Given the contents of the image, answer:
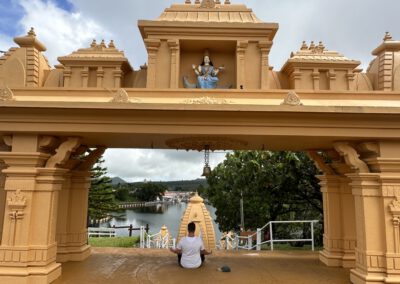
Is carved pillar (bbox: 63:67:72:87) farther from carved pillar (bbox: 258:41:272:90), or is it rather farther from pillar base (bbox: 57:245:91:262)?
carved pillar (bbox: 258:41:272:90)

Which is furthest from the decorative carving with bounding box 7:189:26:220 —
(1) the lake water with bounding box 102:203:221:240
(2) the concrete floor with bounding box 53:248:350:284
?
(1) the lake water with bounding box 102:203:221:240

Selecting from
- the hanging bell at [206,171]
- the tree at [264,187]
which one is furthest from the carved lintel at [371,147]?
the tree at [264,187]

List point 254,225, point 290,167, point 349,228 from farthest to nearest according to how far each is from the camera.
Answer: point 254,225 → point 290,167 → point 349,228

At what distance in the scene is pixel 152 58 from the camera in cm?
674

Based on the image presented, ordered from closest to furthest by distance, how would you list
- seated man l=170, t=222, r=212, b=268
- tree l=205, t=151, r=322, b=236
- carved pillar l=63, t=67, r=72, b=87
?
seated man l=170, t=222, r=212, b=268 < carved pillar l=63, t=67, r=72, b=87 < tree l=205, t=151, r=322, b=236

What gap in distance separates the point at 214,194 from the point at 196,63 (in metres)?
15.5

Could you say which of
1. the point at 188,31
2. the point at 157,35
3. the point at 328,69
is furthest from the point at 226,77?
the point at 328,69

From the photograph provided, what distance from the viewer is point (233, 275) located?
600cm

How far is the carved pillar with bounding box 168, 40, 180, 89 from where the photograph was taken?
261 inches

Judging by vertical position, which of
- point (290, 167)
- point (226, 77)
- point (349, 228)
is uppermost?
point (226, 77)

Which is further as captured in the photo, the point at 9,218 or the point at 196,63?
the point at 196,63

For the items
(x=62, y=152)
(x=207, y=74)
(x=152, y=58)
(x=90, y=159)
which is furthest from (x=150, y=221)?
(x=62, y=152)

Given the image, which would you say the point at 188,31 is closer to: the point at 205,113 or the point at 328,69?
the point at 205,113

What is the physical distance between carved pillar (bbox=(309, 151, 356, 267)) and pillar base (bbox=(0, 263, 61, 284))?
5.54 metres
